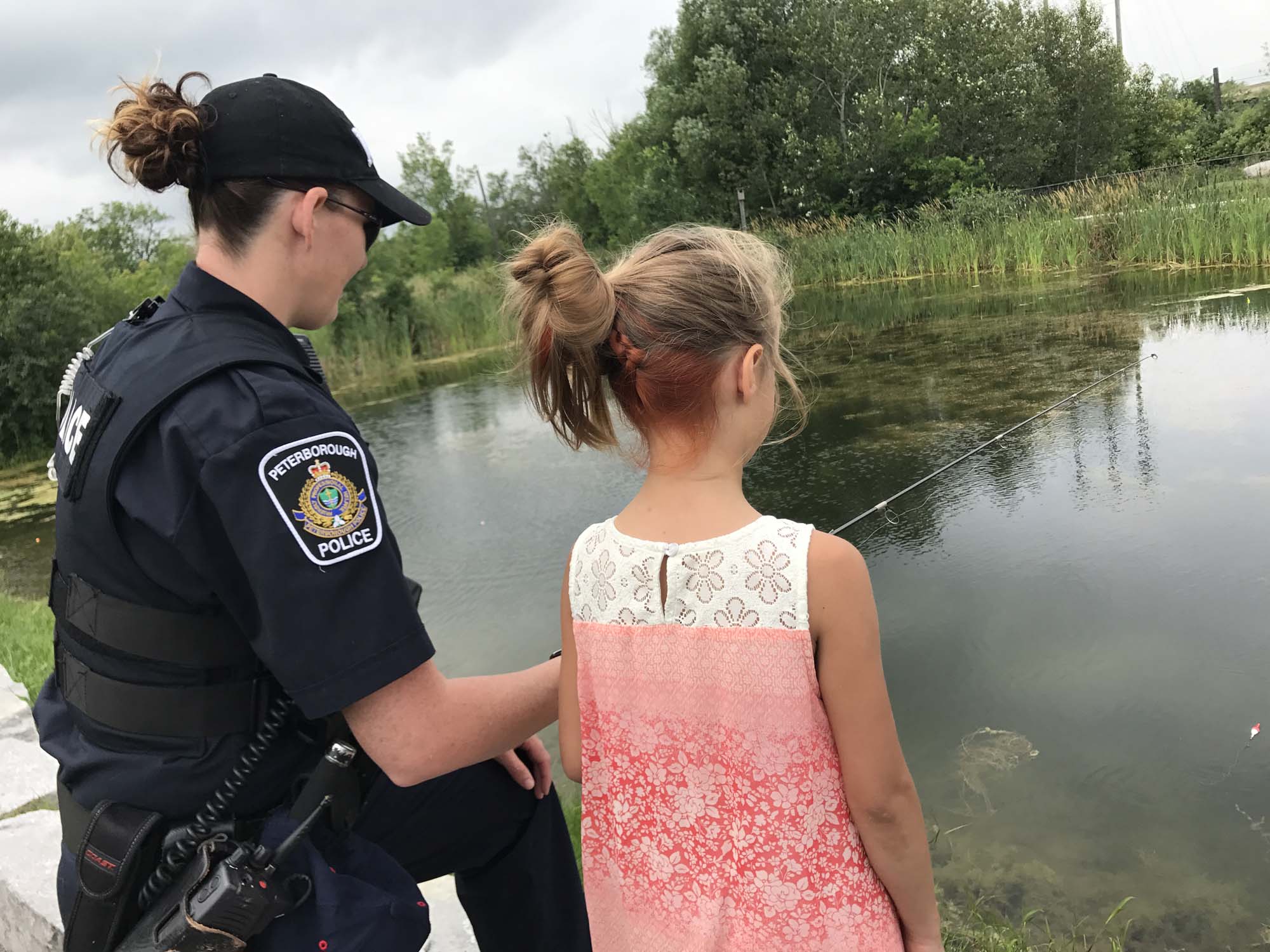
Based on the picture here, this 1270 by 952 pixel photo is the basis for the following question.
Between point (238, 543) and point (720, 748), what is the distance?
611mm

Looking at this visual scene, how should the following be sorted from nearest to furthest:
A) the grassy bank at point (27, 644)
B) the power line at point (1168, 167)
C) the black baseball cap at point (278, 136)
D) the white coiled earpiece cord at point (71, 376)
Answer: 1. the black baseball cap at point (278, 136)
2. the white coiled earpiece cord at point (71, 376)
3. the grassy bank at point (27, 644)
4. the power line at point (1168, 167)

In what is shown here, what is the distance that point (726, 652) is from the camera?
110cm

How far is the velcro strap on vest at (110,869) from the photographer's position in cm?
121

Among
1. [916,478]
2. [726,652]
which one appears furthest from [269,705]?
[916,478]

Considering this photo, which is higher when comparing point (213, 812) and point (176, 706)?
point (176, 706)

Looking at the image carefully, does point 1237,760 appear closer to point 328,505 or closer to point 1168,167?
point 328,505

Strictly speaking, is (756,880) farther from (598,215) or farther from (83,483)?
(598,215)

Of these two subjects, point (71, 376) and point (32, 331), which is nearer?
point (71, 376)

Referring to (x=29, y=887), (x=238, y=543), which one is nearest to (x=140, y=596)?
(x=238, y=543)

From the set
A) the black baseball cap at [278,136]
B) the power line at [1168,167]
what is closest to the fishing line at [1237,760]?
the black baseball cap at [278,136]

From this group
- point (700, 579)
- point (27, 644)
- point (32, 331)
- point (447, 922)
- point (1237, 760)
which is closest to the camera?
point (700, 579)

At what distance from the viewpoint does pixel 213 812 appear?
1.25 metres

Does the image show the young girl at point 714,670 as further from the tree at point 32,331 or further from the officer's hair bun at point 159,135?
the tree at point 32,331

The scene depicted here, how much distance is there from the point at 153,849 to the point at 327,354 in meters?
15.3
